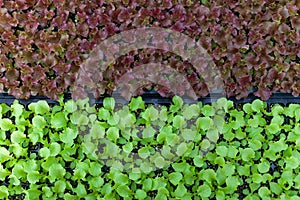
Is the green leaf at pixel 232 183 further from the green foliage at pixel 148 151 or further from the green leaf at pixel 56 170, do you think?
the green leaf at pixel 56 170

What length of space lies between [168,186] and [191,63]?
22.1 inches

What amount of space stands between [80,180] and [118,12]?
774 millimetres

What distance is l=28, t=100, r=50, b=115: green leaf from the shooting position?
211 cm

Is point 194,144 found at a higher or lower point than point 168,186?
higher

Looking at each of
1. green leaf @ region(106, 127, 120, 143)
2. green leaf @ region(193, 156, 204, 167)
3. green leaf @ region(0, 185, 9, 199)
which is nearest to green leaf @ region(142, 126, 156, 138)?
green leaf @ region(106, 127, 120, 143)

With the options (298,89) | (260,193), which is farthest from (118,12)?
(260,193)

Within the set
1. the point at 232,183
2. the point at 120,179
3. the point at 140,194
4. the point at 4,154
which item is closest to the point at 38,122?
the point at 4,154

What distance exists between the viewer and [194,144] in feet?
7.03

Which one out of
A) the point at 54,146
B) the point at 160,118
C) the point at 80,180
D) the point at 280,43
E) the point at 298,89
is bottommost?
the point at 80,180

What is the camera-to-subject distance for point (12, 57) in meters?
2.14

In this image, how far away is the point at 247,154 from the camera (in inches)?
82.5

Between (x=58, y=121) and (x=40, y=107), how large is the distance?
10 centimetres

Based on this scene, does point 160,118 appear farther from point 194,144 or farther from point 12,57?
point 12,57

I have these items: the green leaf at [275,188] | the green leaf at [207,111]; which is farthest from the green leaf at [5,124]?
the green leaf at [275,188]
